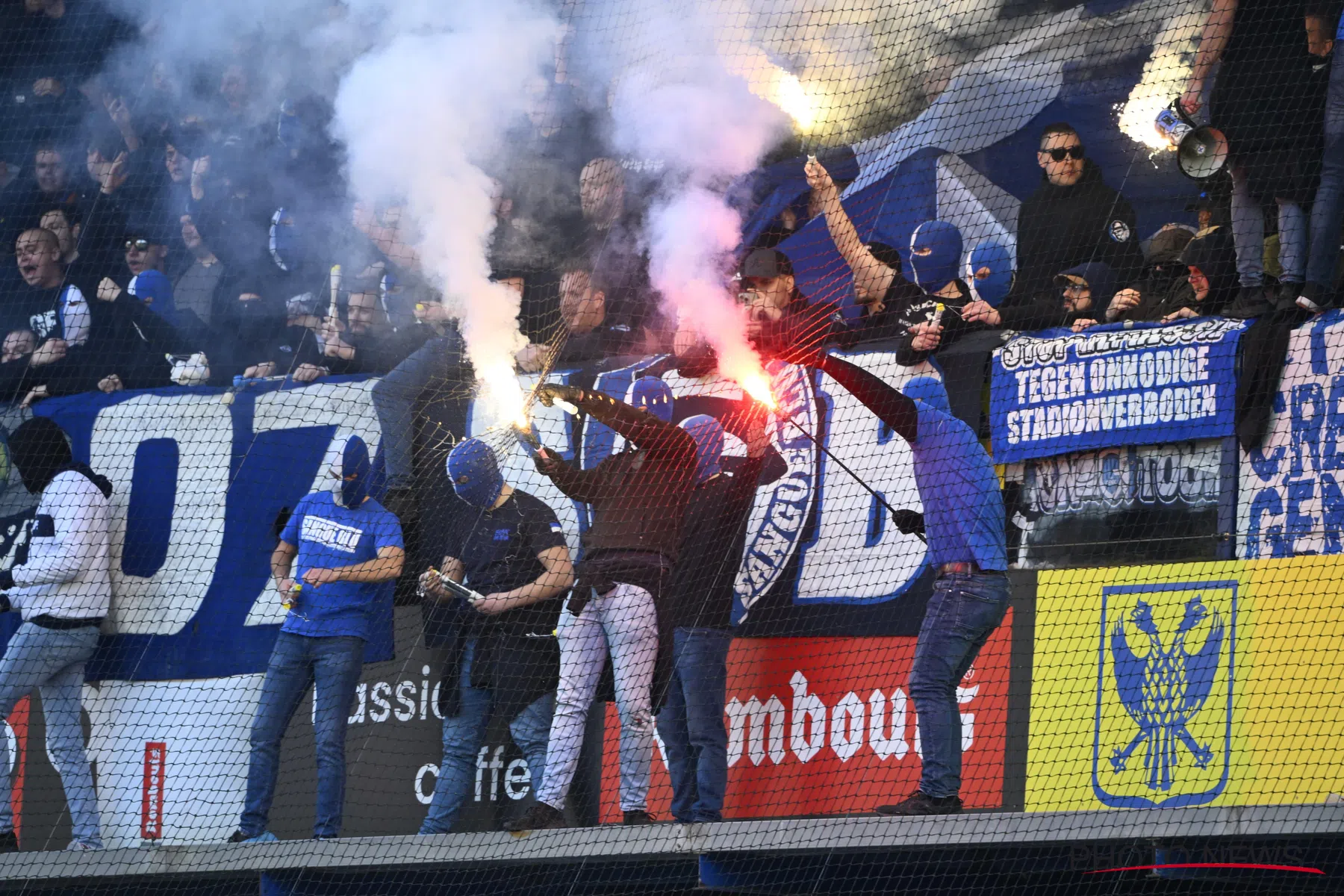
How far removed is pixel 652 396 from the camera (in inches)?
278

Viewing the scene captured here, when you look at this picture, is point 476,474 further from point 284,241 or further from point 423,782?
point 284,241

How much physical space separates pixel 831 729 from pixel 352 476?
7.62ft

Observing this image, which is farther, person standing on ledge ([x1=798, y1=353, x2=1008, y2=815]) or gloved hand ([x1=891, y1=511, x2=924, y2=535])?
gloved hand ([x1=891, y1=511, x2=924, y2=535])

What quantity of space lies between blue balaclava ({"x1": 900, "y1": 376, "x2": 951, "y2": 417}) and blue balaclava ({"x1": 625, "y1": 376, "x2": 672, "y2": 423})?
1.12 meters

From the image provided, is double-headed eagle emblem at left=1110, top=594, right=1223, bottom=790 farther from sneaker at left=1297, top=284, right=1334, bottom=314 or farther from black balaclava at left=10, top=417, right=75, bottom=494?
black balaclava at left=10, top=417, right=75, bottom=494

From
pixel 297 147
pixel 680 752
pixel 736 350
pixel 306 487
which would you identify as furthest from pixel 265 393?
pixel 680 752

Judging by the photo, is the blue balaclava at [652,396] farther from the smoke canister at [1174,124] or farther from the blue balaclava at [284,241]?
the smoke canister at [1174,124]

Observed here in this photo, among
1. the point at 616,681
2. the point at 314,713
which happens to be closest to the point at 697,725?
the point at 616,681

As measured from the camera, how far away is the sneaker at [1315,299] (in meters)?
5.66

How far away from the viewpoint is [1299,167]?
5.99m

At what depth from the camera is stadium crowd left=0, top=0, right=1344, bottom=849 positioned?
5.93 meters

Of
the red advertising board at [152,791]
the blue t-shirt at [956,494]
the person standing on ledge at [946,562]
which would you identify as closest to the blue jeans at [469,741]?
the person standing on ledge at [946,562]

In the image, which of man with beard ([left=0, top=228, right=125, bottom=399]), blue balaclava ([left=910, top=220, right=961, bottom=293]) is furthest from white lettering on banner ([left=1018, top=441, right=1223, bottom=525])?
man with beard ([left=0, top=228, right=125, bottom=399])

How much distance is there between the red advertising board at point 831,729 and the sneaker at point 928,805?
1.22ft
